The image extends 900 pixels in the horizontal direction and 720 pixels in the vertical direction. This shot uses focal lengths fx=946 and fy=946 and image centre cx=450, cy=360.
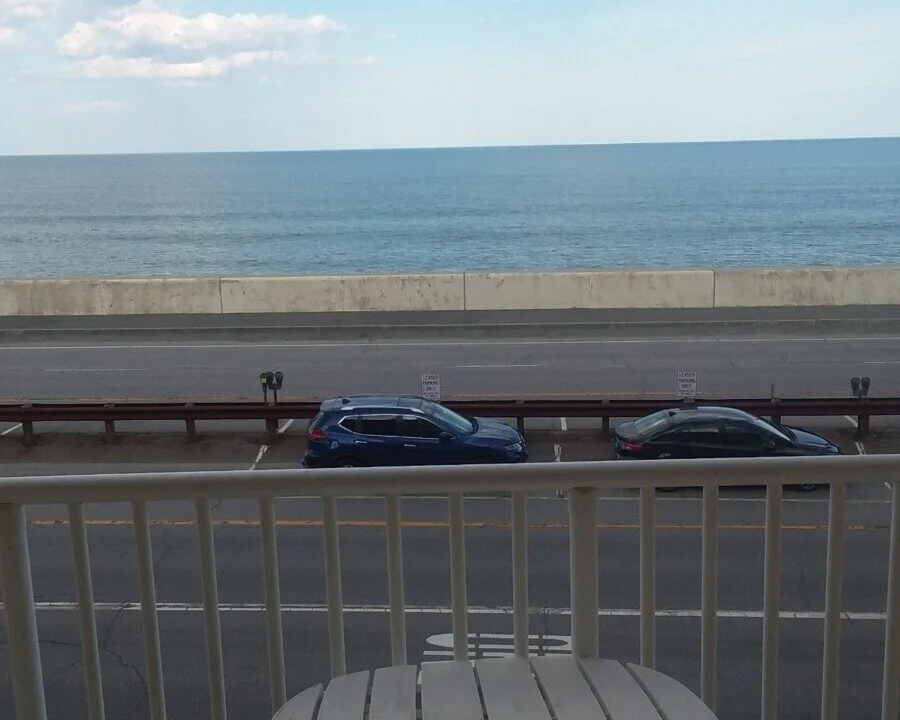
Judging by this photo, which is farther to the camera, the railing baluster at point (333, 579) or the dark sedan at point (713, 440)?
the dark sedan at point (713, 440)

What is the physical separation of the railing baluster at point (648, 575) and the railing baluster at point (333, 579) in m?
0.77

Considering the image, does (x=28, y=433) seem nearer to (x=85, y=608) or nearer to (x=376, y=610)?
(x=376, y=610)

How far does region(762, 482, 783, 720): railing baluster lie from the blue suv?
37.3 ft

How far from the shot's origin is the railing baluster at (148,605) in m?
2.32

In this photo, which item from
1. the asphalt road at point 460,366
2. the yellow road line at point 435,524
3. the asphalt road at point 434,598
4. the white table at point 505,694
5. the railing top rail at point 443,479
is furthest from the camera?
the asphalt road at point 460,366

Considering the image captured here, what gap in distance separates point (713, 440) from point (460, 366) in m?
9.32

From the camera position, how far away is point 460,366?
22.4m

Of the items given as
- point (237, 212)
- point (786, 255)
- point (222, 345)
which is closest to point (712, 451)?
point (222, 345)

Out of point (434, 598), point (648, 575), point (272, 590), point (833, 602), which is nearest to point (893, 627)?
point (833, 602)

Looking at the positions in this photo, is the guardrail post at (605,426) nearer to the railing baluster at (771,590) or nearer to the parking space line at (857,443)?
the parking space line at (857,443)

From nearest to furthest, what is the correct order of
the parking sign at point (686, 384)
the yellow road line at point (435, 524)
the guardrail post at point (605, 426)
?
the yellow road line at point (435, 524) → the parking sign at point (686, 384) → the guardrail post at point (605, 426)

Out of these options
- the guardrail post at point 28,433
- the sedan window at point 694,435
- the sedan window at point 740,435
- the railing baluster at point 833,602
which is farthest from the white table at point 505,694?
the guardrail post at point 28,433

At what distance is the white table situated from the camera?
2092 millimetres

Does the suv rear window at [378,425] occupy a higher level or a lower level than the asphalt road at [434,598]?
higher
